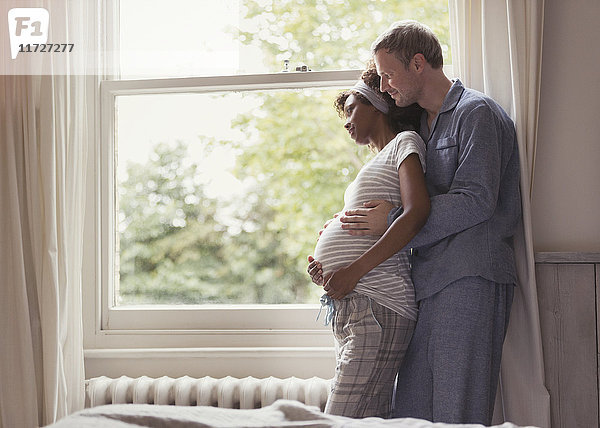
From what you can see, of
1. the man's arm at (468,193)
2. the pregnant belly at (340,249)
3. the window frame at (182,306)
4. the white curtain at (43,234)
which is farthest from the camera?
the window frame at (182,306)

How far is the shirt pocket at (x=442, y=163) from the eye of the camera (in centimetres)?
174

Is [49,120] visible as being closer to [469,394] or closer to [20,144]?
[20,144]

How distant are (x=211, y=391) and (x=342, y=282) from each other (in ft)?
2.15

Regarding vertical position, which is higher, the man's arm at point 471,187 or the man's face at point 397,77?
the man's face at point 397,77

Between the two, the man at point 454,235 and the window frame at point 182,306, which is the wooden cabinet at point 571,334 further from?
the window frame at point 182,306

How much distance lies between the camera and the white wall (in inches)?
77.2

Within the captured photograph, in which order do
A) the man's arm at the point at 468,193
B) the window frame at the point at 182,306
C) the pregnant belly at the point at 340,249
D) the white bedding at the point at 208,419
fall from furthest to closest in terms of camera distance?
the window frame at the point at 182,306, the pregnant belly at the point at 340,249, the man's arm at the point at 468,193, the white bedding at the point at 208,419

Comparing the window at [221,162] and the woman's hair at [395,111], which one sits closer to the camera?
the woman's hair at [395,111]

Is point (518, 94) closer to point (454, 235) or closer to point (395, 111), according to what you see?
point (395, 111)

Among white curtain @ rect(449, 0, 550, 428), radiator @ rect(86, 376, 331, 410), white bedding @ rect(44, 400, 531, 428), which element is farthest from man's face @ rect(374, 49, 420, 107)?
white bedding @ rect(44, 400, 531, 428)

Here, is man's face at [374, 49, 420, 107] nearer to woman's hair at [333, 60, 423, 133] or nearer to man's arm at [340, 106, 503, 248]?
woman's hair at [333, 60, 423, 133]

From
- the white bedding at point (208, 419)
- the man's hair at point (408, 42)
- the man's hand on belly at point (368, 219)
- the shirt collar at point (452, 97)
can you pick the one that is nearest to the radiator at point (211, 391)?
the man's hand on belly at point (368, 219)

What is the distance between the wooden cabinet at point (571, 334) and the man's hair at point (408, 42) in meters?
0.67

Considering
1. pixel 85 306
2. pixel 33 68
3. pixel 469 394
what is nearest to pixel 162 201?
pixel 85 306
